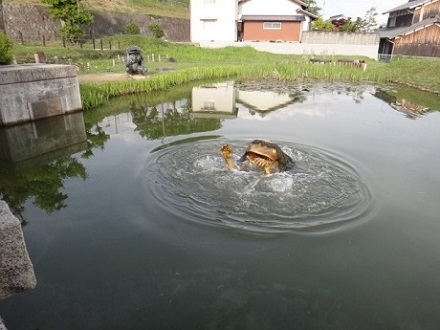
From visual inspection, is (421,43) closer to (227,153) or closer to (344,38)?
(344,38)

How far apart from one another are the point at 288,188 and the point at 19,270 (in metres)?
4.17

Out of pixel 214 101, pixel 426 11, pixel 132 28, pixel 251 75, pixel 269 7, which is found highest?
pixel 269 7

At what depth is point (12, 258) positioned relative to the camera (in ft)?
9.65

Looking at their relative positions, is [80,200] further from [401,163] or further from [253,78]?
[253,78]

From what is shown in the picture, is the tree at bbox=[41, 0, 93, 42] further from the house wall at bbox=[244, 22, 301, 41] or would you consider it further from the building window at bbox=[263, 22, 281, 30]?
the building window at bbox=[263, 22, 281, 30]

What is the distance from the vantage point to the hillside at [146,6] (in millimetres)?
37656

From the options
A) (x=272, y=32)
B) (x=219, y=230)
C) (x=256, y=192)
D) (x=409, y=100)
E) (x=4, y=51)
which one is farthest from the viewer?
(x=272, y=32)

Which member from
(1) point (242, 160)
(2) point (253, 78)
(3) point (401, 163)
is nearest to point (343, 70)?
(2) point (253, 78)

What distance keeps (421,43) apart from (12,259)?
33.3 m

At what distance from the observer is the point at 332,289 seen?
12.6 ft

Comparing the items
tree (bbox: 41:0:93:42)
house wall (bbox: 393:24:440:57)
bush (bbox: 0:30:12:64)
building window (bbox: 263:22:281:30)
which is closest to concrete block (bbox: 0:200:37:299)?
bush (bbox: 0:30:12:64)

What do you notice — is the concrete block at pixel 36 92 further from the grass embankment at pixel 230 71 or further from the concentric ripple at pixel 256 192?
the concentric ripple at pixel 256 192

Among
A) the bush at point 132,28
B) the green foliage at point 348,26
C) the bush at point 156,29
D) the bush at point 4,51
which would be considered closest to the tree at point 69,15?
the bush at point 132,28

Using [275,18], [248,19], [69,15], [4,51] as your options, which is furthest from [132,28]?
[4,51]
